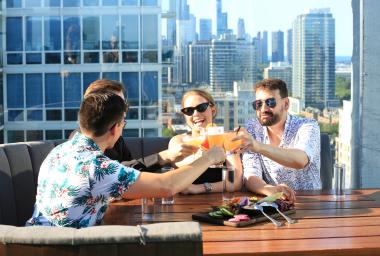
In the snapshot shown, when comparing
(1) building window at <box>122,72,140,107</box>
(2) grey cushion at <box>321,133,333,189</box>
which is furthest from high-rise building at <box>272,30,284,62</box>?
(2) grey cushion at <box>321,133,333,189</box>

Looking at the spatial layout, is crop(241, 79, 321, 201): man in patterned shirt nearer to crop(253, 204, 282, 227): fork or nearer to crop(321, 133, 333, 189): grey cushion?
crop(321, 133, 333, 189): grey cushion

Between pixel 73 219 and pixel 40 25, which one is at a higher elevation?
pixel 40 25

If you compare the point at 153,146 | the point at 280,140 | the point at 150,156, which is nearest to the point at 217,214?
the point at 150,156

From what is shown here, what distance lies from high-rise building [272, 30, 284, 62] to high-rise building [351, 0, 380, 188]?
63cm

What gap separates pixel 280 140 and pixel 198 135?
794 mm

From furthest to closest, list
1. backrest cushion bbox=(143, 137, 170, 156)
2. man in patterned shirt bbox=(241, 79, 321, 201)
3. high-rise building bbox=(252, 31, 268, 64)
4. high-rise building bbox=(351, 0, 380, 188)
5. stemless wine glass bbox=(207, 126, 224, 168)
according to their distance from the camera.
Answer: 1. high-rise building bbox=(252, 31, 268, 64)
2. high-rise building bbox=(351, 0, 380, 188)
3. backrest cushion bbox=(143, 137, 170, 156)
4. man in patterned shirt bbox=(241, 79, 321, 201)
5. stemless wine glass bbox=(207, 126, 224, 168)

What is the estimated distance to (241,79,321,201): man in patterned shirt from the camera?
373 centimetres

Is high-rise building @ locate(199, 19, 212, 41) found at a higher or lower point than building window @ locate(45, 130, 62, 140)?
higher

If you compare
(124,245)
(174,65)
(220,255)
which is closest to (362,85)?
(174,65)

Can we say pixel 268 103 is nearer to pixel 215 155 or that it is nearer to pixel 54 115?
pixel 215 155

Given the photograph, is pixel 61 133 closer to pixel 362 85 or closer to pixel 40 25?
pixel 40 25

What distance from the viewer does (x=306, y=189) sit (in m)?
3.77

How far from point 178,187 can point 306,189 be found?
1.40 m

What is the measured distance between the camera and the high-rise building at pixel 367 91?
547 cm
